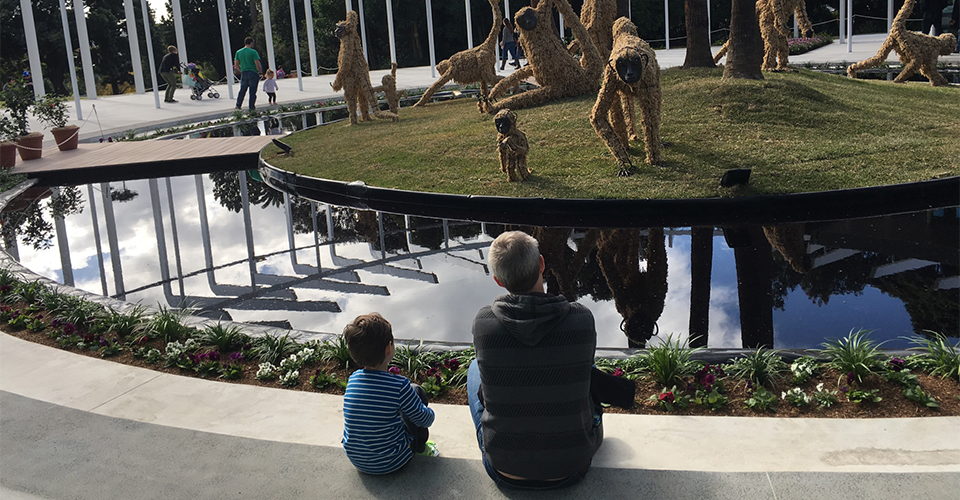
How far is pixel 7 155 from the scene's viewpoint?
47.3ft

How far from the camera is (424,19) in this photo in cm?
4997

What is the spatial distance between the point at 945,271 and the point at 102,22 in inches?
1903

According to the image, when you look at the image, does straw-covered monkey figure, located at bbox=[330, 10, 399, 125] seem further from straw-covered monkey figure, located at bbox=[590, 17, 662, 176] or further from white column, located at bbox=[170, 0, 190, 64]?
white column, located at bbox=[170, 0, 190, 64]

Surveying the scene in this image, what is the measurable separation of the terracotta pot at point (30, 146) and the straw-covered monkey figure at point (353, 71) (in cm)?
571

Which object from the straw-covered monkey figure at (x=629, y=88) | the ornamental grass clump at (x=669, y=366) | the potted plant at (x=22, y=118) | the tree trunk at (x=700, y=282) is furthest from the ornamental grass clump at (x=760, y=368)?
the potted plant at (x=22, y=118)

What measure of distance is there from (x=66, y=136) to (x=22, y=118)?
0.87m

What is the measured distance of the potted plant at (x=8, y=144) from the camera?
14.4 metres

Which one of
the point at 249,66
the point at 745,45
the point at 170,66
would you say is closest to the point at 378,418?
the point at 745,45

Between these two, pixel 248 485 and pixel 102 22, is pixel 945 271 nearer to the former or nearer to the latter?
pixel 248 485

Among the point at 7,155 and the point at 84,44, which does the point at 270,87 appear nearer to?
the point at 84,44

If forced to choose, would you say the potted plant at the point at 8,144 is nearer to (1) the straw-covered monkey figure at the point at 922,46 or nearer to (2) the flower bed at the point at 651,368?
(2) the flower bed at the point at 651,368

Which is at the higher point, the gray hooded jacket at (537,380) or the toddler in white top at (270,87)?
the toddler in white top at (270,87)

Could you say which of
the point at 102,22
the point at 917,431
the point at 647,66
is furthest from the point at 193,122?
the point at 102,22

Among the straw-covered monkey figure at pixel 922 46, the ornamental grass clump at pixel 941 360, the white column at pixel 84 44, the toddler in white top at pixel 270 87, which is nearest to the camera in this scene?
the ornamental grass clump at pixel 941 360
